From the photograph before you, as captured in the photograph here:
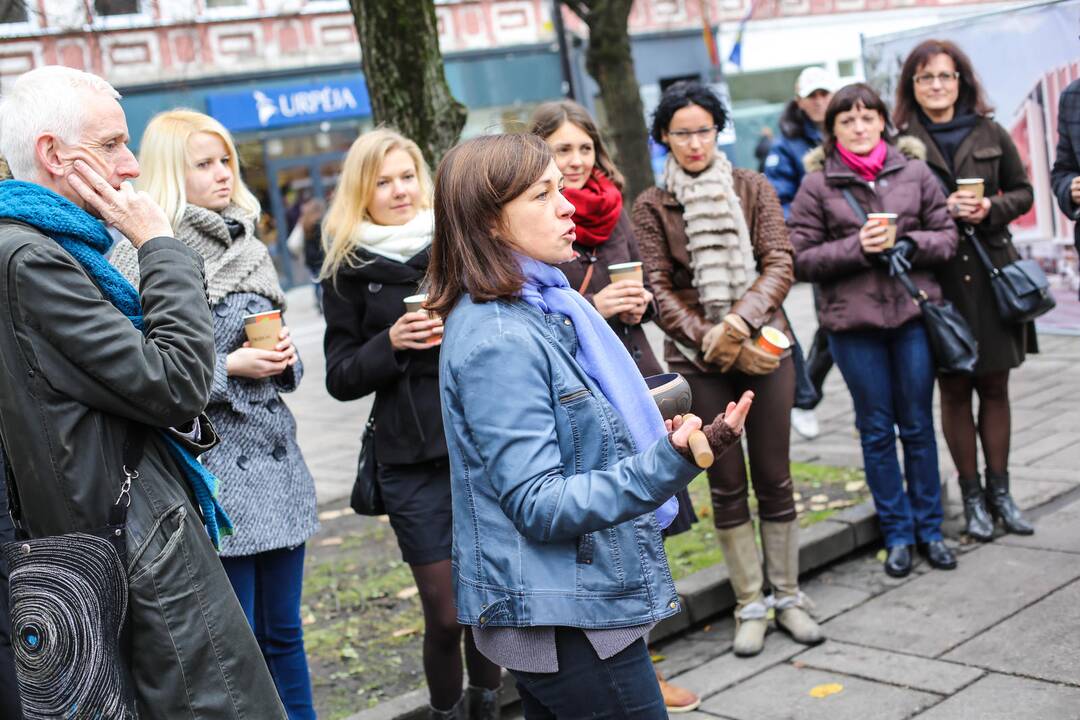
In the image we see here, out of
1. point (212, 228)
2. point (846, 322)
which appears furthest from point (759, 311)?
point (212, 228)

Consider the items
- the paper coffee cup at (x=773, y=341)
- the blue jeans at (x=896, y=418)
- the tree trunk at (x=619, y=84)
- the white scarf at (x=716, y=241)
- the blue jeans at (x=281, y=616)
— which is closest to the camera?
the blue jeans at (x=281, y=616)

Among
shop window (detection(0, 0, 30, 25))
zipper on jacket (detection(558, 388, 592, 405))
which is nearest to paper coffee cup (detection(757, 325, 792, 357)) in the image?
zipper on jacket (detection(558, 388, 592, 405))

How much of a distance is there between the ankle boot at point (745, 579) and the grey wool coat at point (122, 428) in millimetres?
2582

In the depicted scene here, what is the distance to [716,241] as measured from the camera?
446 cm

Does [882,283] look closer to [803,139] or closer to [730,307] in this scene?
[730,307]

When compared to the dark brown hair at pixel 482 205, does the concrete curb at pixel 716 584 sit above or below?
below

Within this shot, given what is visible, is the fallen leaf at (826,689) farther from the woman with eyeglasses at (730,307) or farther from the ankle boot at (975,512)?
the ankle boot at (975,512)

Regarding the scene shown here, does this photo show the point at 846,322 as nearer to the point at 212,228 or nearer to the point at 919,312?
the point at 919,312

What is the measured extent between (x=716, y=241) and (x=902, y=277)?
1.00 meters

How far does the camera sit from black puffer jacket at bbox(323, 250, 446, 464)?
386 cm

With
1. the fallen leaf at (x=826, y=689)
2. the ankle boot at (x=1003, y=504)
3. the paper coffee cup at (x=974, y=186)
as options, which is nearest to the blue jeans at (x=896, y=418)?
the ankle boot at (x=1003, y=504)

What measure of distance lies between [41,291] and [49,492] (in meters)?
0.39

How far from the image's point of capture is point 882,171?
200 inches

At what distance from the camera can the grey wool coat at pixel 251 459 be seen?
11.7ft
